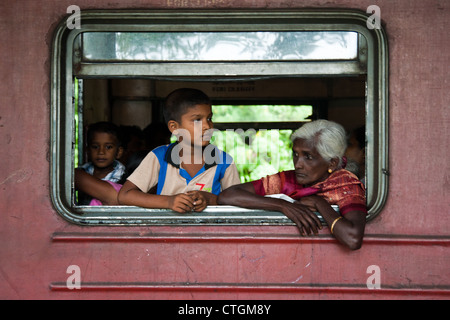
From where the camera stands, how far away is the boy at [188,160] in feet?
9.16

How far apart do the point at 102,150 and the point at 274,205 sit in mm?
1386

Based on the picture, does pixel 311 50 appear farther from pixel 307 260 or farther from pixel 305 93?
pixel 305 93

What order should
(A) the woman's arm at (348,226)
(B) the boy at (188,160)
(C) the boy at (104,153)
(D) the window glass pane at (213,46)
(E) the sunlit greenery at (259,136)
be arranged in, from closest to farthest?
(A) the woman's arm at (348,226)
(D) the window glass pane at (213,46)
(B) the boy at (188,160)
(C) the boy at (104,153)
(E) the sunlit greenery at (259,136)

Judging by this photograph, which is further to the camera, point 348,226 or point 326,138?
point 326,138

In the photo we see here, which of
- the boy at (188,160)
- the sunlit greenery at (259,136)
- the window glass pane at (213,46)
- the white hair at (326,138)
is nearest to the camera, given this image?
the window glass pane at (213,46)

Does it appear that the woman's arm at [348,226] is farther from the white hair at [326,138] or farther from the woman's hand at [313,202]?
the white hair at [326,138]

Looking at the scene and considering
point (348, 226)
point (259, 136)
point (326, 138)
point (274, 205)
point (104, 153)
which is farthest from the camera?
point (259, 136)

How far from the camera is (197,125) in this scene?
2.81 m

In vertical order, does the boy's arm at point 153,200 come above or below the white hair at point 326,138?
below

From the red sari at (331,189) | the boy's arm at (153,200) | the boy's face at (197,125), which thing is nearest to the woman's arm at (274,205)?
the red sari at (331,189)

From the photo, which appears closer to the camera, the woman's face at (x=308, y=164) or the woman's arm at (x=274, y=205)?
the woman's arm at (x=274, y=205)

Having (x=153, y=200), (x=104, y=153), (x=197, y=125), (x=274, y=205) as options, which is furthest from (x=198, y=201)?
(x=104, y=153)

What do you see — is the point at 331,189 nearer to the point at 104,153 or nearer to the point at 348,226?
the point at 348,226

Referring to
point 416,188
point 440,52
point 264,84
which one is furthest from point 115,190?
point 264,84
